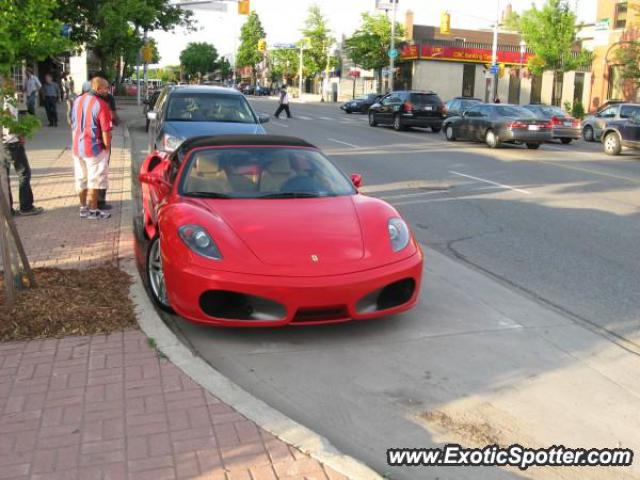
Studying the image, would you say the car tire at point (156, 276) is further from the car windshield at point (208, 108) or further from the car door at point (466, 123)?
the car door at point (466, 123)

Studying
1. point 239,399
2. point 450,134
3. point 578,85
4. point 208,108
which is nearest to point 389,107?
point 450,134

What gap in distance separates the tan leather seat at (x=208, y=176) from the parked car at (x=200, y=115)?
5499 mm

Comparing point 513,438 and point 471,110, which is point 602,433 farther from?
point 471,110

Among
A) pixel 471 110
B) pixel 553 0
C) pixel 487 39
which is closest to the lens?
pixel 471 110

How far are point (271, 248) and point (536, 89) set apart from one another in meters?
61.7

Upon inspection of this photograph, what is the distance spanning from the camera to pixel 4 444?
3.49 meters

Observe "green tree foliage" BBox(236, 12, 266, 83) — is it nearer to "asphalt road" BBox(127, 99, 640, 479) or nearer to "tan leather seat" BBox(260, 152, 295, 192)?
"asphalt road" BBox(127, 99, 640, 479)

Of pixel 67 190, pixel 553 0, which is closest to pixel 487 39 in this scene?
pixel 553 0

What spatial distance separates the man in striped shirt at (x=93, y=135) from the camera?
8625 mm

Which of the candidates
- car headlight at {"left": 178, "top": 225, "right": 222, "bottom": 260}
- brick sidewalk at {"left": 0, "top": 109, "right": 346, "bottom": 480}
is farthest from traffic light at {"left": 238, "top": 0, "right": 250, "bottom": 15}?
brick sidewalk at {"left": 0, "top": 109, "right": 346, "bottom": 480}

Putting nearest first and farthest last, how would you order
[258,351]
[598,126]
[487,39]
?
[258,351] → [598,126] → [487,39]

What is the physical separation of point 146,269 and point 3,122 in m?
1.72

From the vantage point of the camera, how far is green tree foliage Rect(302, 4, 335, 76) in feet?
264

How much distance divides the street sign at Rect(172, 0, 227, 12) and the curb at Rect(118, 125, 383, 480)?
100 feet
